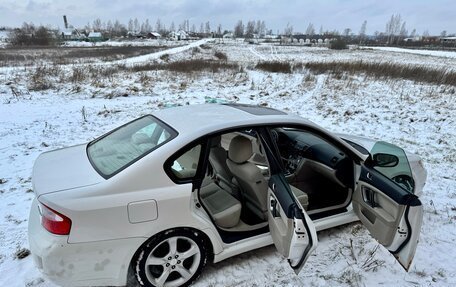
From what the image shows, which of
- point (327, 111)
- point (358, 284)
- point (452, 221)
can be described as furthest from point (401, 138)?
point (358, 284)

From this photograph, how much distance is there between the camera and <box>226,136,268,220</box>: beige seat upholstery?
294cm

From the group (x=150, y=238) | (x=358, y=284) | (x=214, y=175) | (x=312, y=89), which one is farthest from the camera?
(x=312, y=89)

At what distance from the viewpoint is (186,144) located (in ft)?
7.84

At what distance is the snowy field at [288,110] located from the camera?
277cm

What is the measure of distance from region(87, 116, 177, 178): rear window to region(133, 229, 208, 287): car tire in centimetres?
65

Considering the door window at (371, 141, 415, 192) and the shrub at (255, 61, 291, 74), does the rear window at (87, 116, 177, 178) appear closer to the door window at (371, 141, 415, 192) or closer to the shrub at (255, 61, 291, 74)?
the door window at (371, 141, 415, 192)

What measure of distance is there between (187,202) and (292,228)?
0.80 meters

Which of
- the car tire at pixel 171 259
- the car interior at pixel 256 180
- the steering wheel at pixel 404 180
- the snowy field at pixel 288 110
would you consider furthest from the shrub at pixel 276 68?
the car tire at pixel 171 259

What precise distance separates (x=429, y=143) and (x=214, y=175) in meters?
5.50

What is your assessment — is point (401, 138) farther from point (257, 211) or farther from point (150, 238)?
point (150, 238)

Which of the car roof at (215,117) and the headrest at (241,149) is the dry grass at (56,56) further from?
the headrest at (241,149)

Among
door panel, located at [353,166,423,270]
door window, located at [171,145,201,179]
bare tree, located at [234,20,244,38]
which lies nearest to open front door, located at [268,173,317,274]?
door window, located at [171,145,201,179]

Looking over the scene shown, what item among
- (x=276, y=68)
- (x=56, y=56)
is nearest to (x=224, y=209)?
(x=276, y=68)

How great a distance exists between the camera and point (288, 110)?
30.9 feet
